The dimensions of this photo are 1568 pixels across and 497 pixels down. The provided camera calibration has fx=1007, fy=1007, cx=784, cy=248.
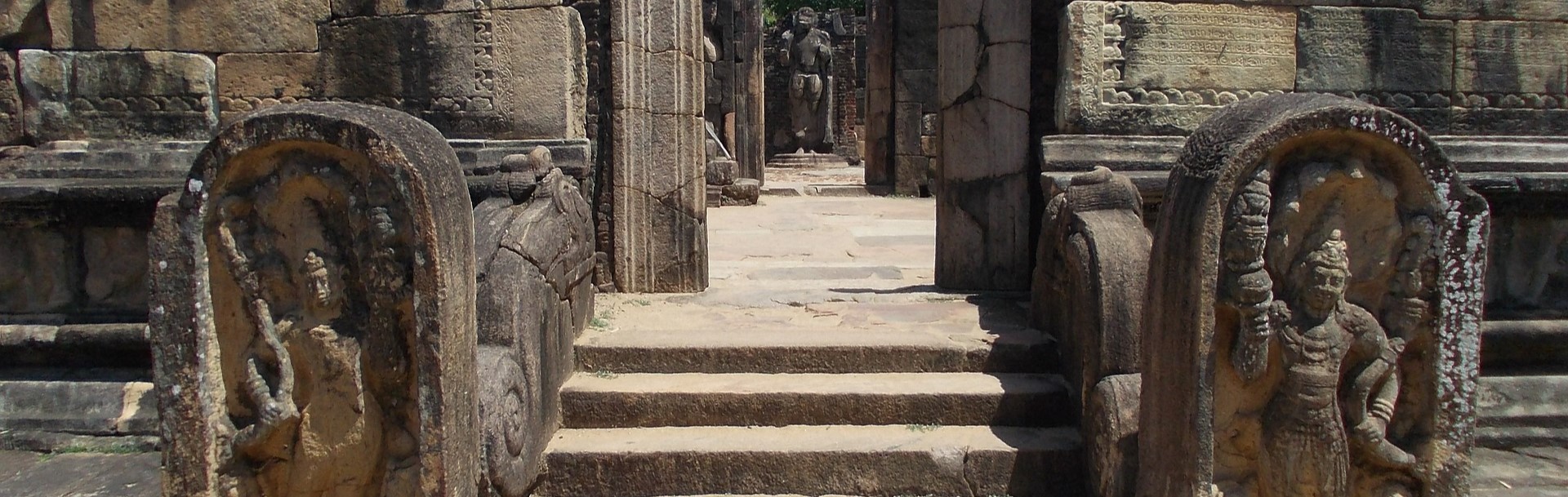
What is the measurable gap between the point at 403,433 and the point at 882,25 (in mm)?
12400

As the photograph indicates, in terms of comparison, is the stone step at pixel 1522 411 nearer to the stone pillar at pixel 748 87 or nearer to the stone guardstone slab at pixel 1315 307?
the stone guardstone slab at pixel 1315 307

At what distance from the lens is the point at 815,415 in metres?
3.57

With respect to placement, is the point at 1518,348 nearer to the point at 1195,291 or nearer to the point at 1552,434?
the point at 1552,434

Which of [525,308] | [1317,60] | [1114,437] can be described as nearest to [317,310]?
[525,308]

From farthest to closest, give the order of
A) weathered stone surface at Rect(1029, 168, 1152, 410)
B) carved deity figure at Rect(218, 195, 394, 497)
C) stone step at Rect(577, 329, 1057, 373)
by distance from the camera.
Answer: stone step at Rect(577, 329, 1057, 373)
weathered stone surface at Rect(1029, 168, 1152, 410)
carved deity figure at Rect(218, 195, 394, 497)

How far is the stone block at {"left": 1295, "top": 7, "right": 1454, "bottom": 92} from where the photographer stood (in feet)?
14.5

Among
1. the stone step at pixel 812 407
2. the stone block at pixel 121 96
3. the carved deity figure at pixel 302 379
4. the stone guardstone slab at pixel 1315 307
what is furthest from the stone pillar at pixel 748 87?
the stone guardstone slab at pixel 1315 307

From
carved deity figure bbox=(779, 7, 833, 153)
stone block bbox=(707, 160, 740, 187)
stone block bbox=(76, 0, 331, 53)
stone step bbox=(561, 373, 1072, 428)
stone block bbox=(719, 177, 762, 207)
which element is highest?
carved deity figure bbox=(779, 7, 833, 153)

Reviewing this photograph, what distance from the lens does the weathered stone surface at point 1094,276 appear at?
125 inches

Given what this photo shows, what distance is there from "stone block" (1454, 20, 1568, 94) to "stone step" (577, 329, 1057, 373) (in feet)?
7.99

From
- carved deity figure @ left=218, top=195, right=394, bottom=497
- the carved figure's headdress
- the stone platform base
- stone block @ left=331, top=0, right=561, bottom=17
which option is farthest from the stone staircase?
the stone platform base

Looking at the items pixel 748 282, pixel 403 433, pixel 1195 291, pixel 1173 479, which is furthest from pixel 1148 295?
pixel 748 282

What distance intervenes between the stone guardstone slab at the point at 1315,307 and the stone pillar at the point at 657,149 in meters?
2.81

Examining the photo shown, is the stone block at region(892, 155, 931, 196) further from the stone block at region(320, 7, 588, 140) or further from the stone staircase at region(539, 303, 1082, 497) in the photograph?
the stone staircase at region(539, 303, 1082, 497)
